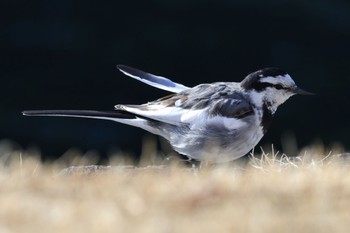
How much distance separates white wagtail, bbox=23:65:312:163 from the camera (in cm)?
1027

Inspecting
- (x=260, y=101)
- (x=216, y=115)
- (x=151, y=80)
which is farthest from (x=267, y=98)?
(x=151, y=80)

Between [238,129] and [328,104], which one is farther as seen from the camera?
[328,104]

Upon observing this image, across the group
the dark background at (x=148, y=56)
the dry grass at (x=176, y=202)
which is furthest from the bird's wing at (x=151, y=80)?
the dark background at (x=148, y=56)

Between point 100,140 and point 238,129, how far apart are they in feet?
34.9

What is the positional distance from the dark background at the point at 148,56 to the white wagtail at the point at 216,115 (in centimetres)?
891

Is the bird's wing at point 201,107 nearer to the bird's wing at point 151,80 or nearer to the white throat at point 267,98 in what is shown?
the white throat at point 267,98

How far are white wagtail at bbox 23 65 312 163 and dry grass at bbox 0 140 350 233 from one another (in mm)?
2727

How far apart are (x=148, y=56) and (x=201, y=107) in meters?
11.4

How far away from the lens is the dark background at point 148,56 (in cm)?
2072

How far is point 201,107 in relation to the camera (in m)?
10.5

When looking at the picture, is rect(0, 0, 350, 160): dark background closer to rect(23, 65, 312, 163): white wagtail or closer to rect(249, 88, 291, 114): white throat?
rect(23, 65, 312, 163): white wagtail

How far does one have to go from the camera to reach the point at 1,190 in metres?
6.78

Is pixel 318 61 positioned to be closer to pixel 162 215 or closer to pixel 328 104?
pixel 328 104

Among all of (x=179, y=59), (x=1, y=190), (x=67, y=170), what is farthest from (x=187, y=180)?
(x=179, y=59)
